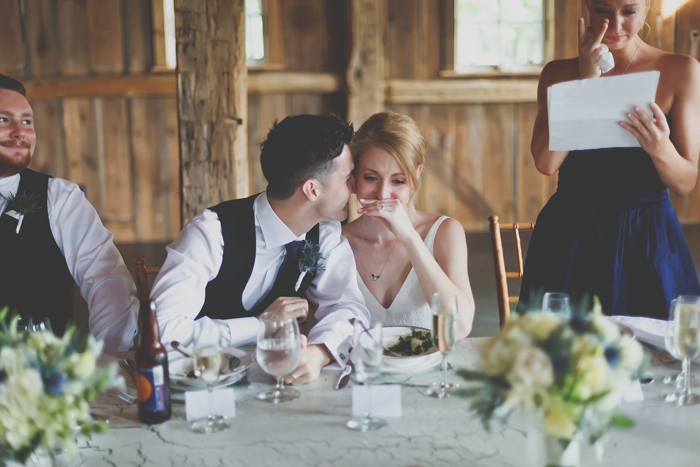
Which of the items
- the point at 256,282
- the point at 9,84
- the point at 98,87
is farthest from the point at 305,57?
the point at 256,282

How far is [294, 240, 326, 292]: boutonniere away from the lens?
5.97ft

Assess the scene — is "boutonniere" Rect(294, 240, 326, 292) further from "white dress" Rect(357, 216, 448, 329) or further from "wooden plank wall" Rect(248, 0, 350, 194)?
"wooden plank wall" Rect(248, 0, 350, 194)

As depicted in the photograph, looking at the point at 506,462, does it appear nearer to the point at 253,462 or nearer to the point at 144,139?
the point at 253,462

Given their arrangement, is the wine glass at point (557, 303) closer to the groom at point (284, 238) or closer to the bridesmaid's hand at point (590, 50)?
the groom at point (284, 238)

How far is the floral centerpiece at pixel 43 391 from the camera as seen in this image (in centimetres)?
88

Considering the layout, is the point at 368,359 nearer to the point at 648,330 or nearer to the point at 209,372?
the point at 209,372

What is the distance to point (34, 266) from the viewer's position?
2.04 metres

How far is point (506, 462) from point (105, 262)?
1540 mm

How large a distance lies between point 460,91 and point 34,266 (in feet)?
13.7

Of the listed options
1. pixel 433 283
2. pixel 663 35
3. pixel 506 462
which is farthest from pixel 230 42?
pixel 663 35

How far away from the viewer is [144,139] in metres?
5.47

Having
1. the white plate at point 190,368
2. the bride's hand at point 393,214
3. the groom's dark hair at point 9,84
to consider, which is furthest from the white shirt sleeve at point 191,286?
the groom's dark hair at point 9,84

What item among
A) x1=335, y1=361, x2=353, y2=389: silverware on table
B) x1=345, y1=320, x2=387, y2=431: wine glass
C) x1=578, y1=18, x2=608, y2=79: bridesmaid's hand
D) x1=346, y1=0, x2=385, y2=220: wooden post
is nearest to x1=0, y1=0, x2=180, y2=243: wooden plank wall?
x1=346, y1=0, x2=385, y2=220: wooden post

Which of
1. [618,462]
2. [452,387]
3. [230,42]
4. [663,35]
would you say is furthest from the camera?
[663,35]
